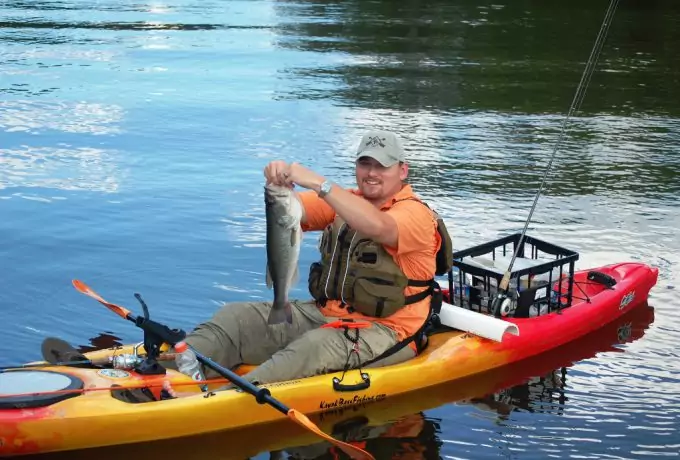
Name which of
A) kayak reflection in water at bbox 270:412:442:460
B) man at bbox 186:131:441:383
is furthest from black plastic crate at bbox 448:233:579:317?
kayak reflection in water at bbox 270:412:442:460

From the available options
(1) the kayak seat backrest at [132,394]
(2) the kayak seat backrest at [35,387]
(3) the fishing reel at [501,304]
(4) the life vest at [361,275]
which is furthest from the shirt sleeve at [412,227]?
(2) the kayak seat backrest at [35,387]

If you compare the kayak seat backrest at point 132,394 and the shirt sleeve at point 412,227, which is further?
the shirt sleeve at point 412,227

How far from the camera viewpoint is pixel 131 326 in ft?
30.6

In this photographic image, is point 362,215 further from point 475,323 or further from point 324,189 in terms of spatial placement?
point 475,323

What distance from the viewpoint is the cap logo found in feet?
24.8

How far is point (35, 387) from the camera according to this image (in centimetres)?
688

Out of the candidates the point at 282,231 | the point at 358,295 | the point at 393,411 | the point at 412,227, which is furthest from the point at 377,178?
the point at 393,411

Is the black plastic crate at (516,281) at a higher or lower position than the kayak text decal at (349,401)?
higher

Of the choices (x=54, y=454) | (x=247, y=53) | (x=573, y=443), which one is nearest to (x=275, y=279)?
(x=54, y=454)

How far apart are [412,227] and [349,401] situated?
1.25 meters

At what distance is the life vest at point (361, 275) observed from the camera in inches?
301

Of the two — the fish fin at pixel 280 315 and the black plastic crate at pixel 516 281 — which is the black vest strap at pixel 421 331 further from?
the fish fin at pixel 280 315

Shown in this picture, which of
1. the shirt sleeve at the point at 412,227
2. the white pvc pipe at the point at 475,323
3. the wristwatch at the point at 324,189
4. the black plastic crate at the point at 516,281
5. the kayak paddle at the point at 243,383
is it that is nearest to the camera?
the kayak paddle at the point at 243,383

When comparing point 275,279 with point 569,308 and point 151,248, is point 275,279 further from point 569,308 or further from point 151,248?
point 151,248
